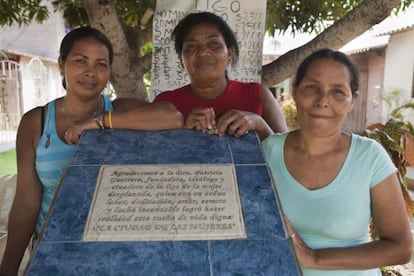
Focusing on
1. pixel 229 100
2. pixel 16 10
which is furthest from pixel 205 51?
pixel 16 10

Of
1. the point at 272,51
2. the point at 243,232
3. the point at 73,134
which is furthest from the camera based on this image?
the point at 272,51

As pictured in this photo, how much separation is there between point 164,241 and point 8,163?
830cm

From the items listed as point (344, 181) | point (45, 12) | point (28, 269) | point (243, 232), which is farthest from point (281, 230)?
point (45, 12)

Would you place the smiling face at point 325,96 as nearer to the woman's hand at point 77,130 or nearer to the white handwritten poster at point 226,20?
the woman's hand at point 77,130

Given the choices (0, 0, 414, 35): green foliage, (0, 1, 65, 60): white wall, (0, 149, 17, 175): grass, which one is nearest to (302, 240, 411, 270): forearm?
(0, 0, 414, 35): green foliage

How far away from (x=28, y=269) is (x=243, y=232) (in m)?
0.59

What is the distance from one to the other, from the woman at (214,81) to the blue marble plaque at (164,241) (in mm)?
234

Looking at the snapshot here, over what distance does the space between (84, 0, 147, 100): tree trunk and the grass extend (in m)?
5.62

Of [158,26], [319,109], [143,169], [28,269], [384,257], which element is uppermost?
[158,26]

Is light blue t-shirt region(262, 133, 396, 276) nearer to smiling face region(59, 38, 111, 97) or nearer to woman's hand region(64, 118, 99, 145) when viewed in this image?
woman's hand region(64, 118, 99, 145)

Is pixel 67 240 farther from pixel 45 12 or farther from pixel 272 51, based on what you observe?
pixel 272 51

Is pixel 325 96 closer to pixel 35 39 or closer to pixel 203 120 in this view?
pixel 203 120

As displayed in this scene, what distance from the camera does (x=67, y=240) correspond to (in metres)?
1.07

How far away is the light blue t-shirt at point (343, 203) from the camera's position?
4.51 feet
